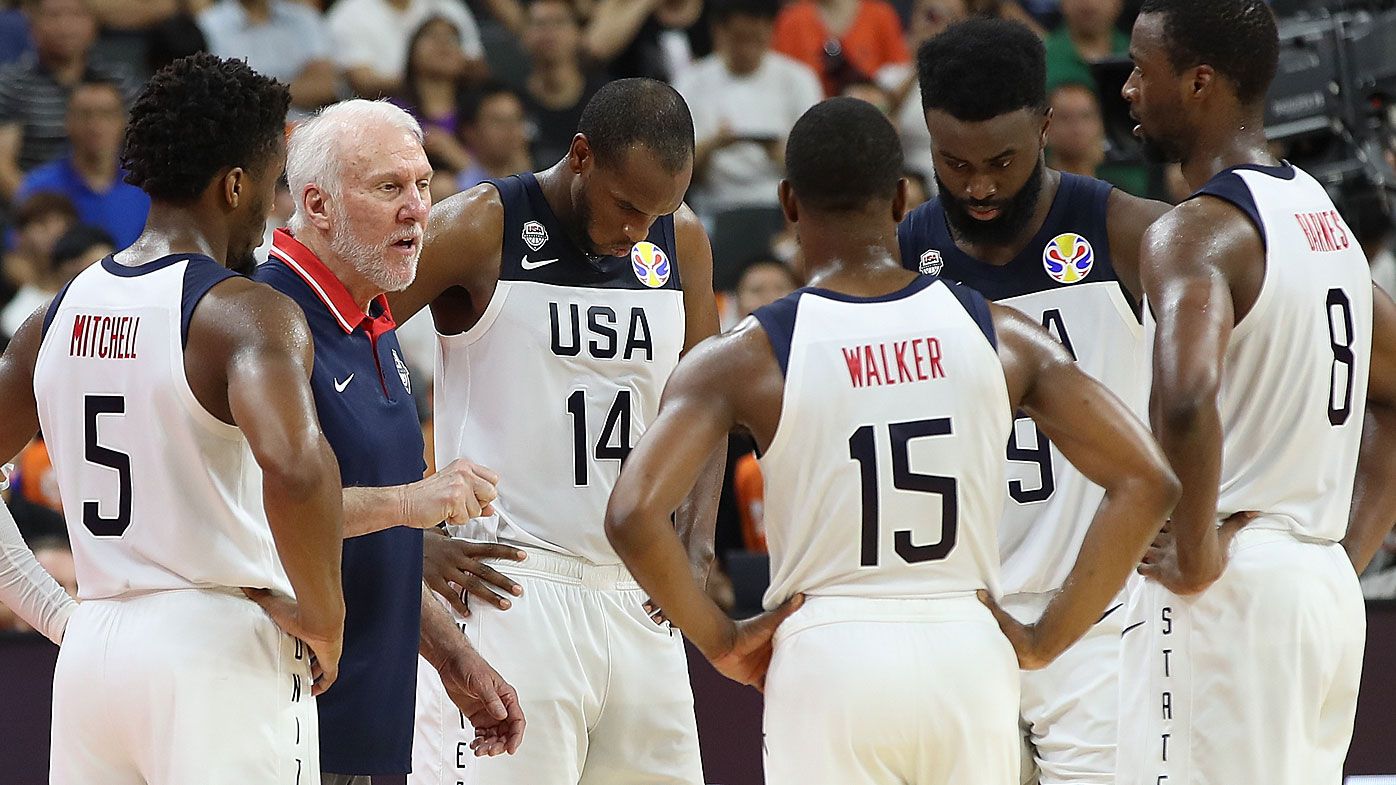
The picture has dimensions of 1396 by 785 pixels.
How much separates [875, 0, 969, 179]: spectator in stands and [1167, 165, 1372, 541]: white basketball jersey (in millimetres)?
6145

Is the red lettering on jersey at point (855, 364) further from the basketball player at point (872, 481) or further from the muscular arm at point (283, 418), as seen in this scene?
the muscular arm at point (283, 418)

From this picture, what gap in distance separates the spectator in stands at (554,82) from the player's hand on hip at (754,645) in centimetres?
745

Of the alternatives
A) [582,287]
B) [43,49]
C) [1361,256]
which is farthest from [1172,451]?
[43,49]

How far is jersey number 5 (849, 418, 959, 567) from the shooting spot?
351 centimetres

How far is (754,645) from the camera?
12.1ft

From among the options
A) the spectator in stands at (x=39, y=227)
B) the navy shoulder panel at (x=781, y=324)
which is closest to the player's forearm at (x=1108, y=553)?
the navy shoulder panel at (x=781, y=324)

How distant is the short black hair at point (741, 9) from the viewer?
11227 millimetres

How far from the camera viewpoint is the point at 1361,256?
4.36m

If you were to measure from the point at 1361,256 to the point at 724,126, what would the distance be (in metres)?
Answer: 7.00

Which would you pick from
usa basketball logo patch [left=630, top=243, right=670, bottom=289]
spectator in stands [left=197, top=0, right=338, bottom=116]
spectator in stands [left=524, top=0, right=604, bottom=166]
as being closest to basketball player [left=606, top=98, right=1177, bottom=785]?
usa basketball logo patch [left=630, top=243, right=670, bottom=289]

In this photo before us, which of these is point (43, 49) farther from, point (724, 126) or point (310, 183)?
point (310, 183)

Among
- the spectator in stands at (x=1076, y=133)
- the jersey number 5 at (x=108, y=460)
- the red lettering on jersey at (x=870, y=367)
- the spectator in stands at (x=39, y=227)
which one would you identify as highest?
the spectator in stands at (x=1076, y=133)

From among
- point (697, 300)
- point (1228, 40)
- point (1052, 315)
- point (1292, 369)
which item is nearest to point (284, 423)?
Answer: point (697, 300)

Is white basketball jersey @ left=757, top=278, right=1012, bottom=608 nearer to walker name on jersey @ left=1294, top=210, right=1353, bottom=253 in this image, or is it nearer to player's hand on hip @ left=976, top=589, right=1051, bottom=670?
player's hand on hip @ left=976, top=589, right=1051, bottom=670
